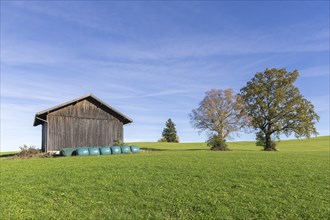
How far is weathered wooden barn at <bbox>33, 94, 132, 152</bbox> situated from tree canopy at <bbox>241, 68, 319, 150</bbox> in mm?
28259

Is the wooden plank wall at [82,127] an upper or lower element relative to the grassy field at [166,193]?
upper

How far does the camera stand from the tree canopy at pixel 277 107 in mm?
60906

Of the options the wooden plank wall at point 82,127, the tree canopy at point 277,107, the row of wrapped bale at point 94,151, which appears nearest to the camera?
the row of wrapped bale at point 94,151

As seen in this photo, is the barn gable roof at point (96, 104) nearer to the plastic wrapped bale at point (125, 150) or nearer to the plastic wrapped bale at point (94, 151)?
the plastic wrapped bale at point (125, 150)

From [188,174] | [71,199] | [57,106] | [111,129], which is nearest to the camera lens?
[71,199]

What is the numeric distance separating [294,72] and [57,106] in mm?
45263

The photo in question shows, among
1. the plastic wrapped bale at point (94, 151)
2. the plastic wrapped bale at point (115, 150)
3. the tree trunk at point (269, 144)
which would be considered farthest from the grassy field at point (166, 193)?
the tree trunk at point (269, 144)

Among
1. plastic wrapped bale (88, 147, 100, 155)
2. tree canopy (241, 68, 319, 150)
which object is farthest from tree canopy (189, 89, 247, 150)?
plastic wrapped bale (88, 147, 100, 155)

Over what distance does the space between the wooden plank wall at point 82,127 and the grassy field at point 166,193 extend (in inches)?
784

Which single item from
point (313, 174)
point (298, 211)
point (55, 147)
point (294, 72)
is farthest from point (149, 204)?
point (294, 72)

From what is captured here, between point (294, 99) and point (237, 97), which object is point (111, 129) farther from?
point (294, 99)

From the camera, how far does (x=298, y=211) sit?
46.4 feet

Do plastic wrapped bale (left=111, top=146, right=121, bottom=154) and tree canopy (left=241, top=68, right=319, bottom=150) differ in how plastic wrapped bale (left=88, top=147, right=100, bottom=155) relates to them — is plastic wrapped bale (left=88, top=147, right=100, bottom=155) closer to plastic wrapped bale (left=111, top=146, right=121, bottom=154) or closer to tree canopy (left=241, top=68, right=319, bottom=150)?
plastic wrapped bale (left=111, top=146, right=121, bottom=154)

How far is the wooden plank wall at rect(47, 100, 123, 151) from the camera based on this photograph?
140ft
